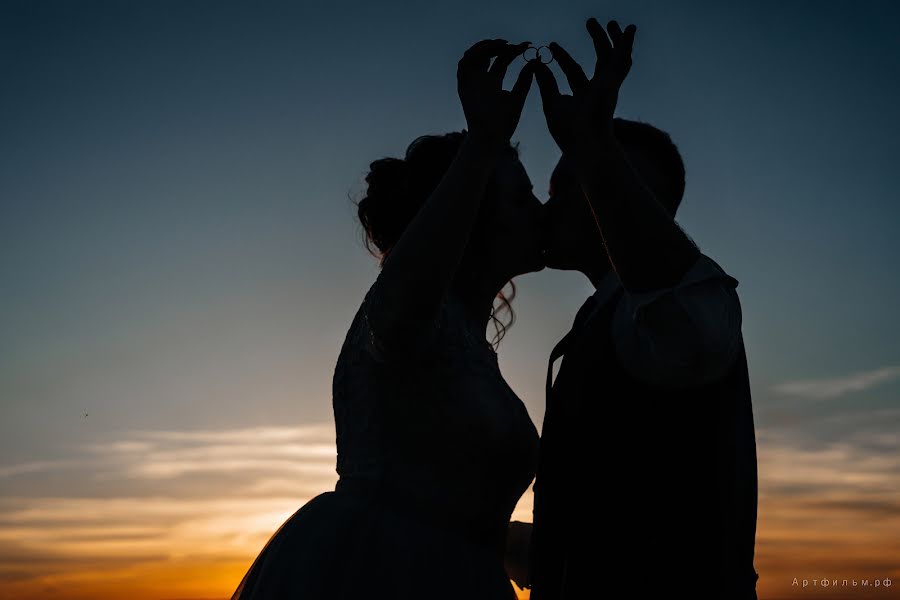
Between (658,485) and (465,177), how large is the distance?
1026mm

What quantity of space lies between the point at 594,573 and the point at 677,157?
61.2 inches

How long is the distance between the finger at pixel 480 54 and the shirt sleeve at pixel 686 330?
2.92ft

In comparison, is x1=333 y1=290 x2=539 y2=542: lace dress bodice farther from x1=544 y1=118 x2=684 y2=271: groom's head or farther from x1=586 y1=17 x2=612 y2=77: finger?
x1=586 y1=17 x2=612 y2=77: finger

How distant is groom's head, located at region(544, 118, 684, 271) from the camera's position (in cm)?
289

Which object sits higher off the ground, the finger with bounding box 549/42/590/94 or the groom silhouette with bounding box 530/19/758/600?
the finger with bounding box 549/42/590/94

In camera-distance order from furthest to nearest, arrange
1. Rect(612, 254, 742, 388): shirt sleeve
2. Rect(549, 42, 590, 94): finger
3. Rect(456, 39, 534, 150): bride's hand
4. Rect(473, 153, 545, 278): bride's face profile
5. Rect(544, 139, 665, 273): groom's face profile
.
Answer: Rect(473, 153, 545, 278): bride's face profile, Rect(544, 139, 665, 273): groom's face profile, Rect(456, 39, 534, 150): bride's hand, Rect(549, 42, 590, 94): finger, Rect(612, 254, 742, 388): shirt sleeve

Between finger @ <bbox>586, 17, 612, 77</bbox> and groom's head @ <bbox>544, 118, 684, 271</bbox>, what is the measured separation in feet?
2.49

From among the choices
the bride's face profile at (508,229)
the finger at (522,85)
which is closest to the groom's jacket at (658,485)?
the finger at (522,85)

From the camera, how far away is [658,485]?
84.3 inches

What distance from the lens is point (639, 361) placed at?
6.60 ft

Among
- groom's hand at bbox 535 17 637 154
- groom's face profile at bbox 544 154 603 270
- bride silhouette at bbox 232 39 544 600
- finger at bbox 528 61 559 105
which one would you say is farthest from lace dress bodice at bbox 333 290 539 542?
groom's hand at bbox 535 17 637 154

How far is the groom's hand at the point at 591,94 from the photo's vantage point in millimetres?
2002

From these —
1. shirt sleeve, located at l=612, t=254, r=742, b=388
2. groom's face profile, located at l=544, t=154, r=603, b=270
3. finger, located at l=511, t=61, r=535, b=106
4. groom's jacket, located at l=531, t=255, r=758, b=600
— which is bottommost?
groom's jacket, located at l=531, t=255, r=758, b=600

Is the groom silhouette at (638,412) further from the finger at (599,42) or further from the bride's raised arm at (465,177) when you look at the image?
the bride's raised arm at (465,177)
